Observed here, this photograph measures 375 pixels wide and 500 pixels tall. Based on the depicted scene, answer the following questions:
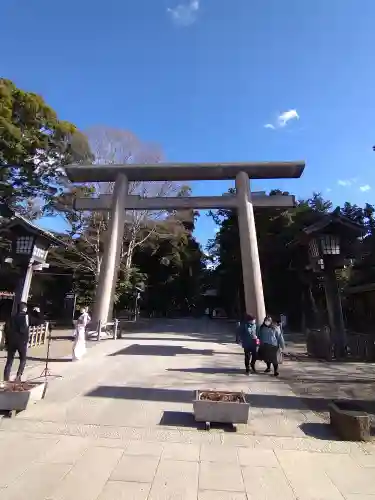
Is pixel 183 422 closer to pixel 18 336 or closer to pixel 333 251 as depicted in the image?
pixel 18 336

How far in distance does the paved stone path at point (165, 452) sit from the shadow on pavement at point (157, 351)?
4435 millimetres

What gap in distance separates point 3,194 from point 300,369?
1735 centimetres

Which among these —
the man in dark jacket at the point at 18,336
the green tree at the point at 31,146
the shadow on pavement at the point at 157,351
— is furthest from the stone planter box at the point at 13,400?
the green tree at the point at 31,146

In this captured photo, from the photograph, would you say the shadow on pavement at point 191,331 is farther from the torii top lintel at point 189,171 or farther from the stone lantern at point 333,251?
the torii top lintel at point 189,171

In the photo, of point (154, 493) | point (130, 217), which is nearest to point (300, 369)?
point (154, 493)

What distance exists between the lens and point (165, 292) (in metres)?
36.0

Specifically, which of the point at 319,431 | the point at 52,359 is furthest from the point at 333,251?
the point at 52,359

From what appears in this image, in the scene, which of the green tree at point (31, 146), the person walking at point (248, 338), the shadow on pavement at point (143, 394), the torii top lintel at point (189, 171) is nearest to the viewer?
the shadow on pavement at point (143, 394)

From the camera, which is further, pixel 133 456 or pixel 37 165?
pixel 37 165

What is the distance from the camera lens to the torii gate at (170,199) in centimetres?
1435

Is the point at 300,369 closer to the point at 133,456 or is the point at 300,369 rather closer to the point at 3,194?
the point at 133,456

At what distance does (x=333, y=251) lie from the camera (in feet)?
38.8

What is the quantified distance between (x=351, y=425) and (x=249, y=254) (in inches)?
367

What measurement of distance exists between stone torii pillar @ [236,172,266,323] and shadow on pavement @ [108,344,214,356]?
2444 mm
